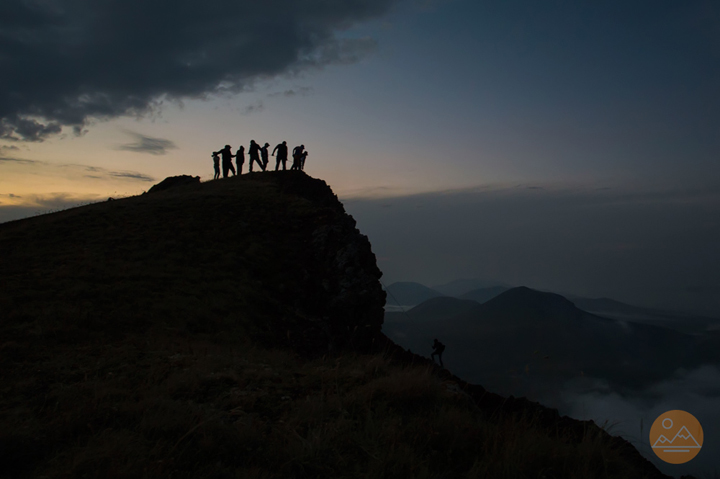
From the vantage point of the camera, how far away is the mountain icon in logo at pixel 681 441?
7.41m

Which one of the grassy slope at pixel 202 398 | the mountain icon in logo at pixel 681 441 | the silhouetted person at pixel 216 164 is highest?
the silhouetted person at pixel 216 164

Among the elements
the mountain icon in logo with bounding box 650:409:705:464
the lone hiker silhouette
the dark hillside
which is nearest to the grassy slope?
the dark hillside

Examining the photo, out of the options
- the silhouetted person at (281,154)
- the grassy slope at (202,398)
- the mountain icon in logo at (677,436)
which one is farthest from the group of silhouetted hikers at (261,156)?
the mountain icon in logo at (677,436)

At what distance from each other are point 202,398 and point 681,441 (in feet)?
33.3

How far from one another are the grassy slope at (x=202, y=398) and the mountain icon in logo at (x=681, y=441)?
2.48 m

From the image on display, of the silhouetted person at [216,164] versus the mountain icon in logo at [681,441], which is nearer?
the mountain icon in logo at [681,441]

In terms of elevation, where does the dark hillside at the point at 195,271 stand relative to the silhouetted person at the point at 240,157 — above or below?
below

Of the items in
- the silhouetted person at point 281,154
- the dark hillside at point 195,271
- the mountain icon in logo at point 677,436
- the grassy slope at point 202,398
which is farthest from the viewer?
the silhouetted person at point 281,154

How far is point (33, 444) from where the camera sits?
13.2 feet

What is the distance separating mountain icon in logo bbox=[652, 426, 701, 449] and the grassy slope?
248 centimetres

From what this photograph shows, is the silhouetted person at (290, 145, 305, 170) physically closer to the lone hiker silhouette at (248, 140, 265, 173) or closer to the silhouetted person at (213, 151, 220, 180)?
the lone hiker silhouette at (248, 140, 265, 173)

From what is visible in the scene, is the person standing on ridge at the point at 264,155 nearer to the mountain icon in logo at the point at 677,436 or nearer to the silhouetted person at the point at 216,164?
the silhouetted person at the point at 216,164

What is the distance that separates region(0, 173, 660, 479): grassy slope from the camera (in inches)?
154

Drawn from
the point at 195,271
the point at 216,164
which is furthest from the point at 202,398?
the point at 216,164
